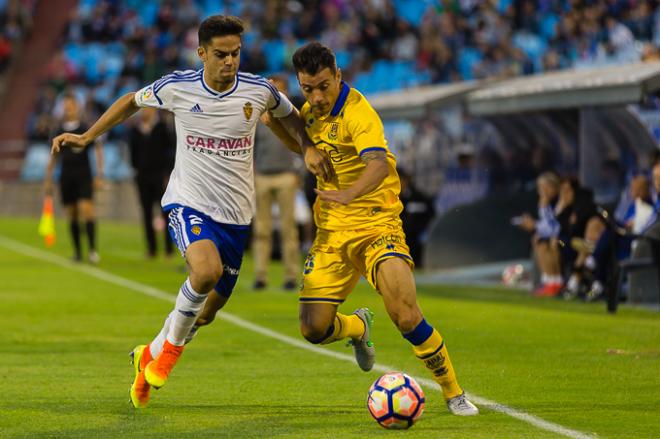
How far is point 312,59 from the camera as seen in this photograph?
7699mm

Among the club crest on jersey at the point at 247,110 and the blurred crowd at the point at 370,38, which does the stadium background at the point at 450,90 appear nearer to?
the blurred crowd at the point at 370,38

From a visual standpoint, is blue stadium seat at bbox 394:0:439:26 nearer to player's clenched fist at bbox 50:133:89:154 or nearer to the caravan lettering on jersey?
the caravan lettering on jersey

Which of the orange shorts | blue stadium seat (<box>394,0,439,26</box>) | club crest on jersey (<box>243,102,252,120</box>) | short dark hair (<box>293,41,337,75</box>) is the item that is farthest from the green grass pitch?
blue stadium seat (<box>394,0,439,26</box>)

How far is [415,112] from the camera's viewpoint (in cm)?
2127

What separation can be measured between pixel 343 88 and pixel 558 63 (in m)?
16.9

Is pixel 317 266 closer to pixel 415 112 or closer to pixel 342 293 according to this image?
pixel 342 293

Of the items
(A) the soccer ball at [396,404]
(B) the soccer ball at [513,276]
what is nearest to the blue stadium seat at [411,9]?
(B) the soccer ball at [513,276]

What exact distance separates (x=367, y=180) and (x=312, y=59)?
75cm

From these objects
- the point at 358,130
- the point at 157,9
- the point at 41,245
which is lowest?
the point at 41,245

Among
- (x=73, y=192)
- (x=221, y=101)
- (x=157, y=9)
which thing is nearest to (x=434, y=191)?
(x=73, y=192)

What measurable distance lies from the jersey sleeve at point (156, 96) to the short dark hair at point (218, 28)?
0.44 metres

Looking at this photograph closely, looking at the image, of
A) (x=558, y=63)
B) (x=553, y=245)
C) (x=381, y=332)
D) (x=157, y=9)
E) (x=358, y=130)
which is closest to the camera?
(x=358, y=130)

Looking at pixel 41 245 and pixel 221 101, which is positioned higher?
pixel 221 101

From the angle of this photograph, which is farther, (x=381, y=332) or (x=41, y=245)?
(x=41, y=245)
